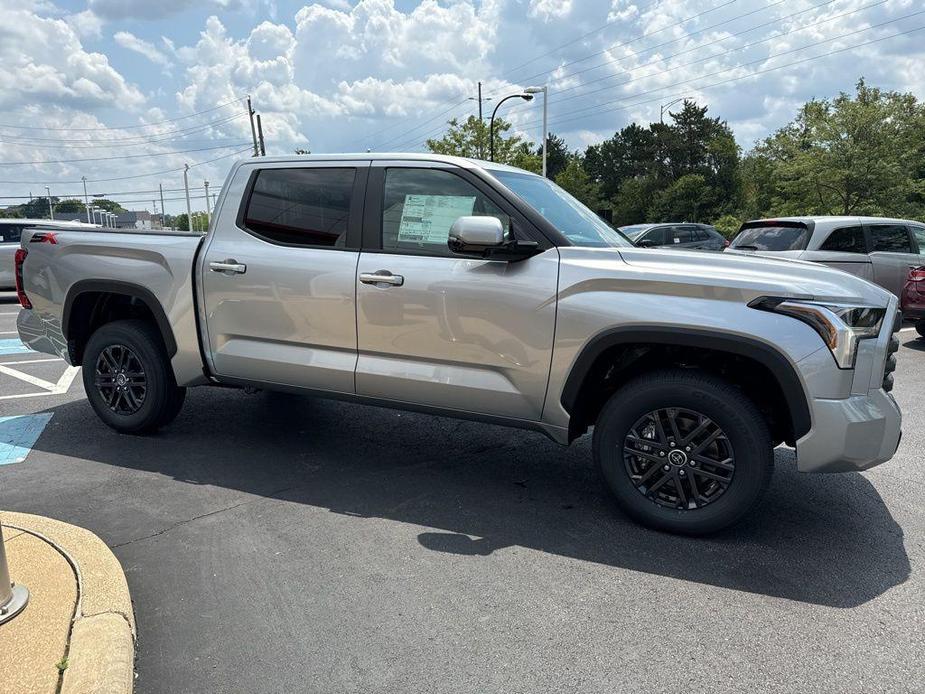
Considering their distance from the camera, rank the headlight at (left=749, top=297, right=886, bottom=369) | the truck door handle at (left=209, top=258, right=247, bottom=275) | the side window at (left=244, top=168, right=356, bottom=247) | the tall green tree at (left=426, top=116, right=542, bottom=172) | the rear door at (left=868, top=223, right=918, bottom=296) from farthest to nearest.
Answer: the tall green tree at (left=426, top=116, right=542, bottom=172) < the rear door at (left=868, top=223, right=918, bottom=296) < the truck door handle at (left=209, top=258, right=247, bottom=275) < the side window at (left=244, top=168, right=356, bottom=247) < the headlight at (left=749, top=297, right=886, bottom=369)

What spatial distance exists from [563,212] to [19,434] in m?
4.44

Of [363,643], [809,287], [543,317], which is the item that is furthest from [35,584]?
[809,287]

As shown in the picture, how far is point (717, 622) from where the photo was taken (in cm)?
280

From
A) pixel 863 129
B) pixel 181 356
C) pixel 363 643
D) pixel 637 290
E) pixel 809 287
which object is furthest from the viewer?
pixel 863 129

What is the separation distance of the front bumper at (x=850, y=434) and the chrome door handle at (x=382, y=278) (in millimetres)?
2215

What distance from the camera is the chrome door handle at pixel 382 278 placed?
12.9 feet

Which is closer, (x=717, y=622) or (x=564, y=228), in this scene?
(x=717, y=622)

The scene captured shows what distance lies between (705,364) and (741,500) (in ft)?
2.32

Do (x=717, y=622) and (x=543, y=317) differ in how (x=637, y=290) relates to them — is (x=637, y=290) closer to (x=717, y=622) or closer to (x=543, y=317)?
(x=543, y=317)

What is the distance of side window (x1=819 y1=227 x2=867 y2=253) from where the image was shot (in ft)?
32.1

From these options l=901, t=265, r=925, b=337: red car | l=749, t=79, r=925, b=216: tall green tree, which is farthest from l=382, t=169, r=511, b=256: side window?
l=749, t=79, r=925, b=216: tall green tree

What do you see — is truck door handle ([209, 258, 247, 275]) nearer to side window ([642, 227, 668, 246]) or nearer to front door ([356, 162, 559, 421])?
front door ([356, 162, 559, 421])

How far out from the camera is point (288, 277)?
168 inches

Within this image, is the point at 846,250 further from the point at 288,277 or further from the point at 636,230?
the point at 288,277
